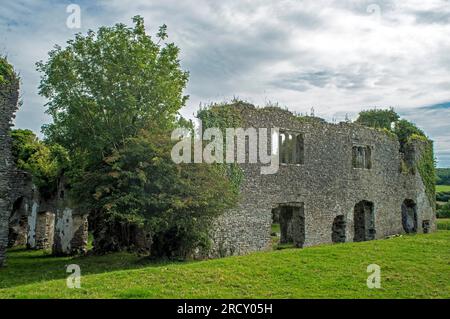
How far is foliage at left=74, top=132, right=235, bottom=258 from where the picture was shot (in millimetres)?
15141

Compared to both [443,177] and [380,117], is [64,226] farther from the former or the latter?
[443,177]

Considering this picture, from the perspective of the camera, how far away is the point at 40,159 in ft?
92.0

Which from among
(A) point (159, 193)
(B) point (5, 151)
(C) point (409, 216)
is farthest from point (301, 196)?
(B) point (5, 151)

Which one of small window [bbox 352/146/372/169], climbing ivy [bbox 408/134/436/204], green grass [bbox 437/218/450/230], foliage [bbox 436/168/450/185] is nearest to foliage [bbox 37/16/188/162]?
small window [bbox 352/146/372/169]

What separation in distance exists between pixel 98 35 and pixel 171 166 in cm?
780

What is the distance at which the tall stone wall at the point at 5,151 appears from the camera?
17578 millimetres

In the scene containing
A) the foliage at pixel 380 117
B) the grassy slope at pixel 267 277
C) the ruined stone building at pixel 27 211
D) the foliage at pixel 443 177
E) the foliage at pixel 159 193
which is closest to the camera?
the grassy slope at pixel 267 277

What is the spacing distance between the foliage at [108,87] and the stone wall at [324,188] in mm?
3804

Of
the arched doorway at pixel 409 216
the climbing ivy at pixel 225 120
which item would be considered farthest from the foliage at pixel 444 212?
the climbing ivy at pixel 225 120

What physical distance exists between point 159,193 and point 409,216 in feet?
70.2

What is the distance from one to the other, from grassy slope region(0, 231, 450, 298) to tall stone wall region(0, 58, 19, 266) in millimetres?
1878

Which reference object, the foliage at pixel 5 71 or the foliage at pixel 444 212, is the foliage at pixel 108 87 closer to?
the foliage at pixel 5 71

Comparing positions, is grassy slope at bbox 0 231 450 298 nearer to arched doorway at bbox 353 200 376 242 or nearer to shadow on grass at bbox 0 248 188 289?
shadow on grass at bbox 0 248 188 289
